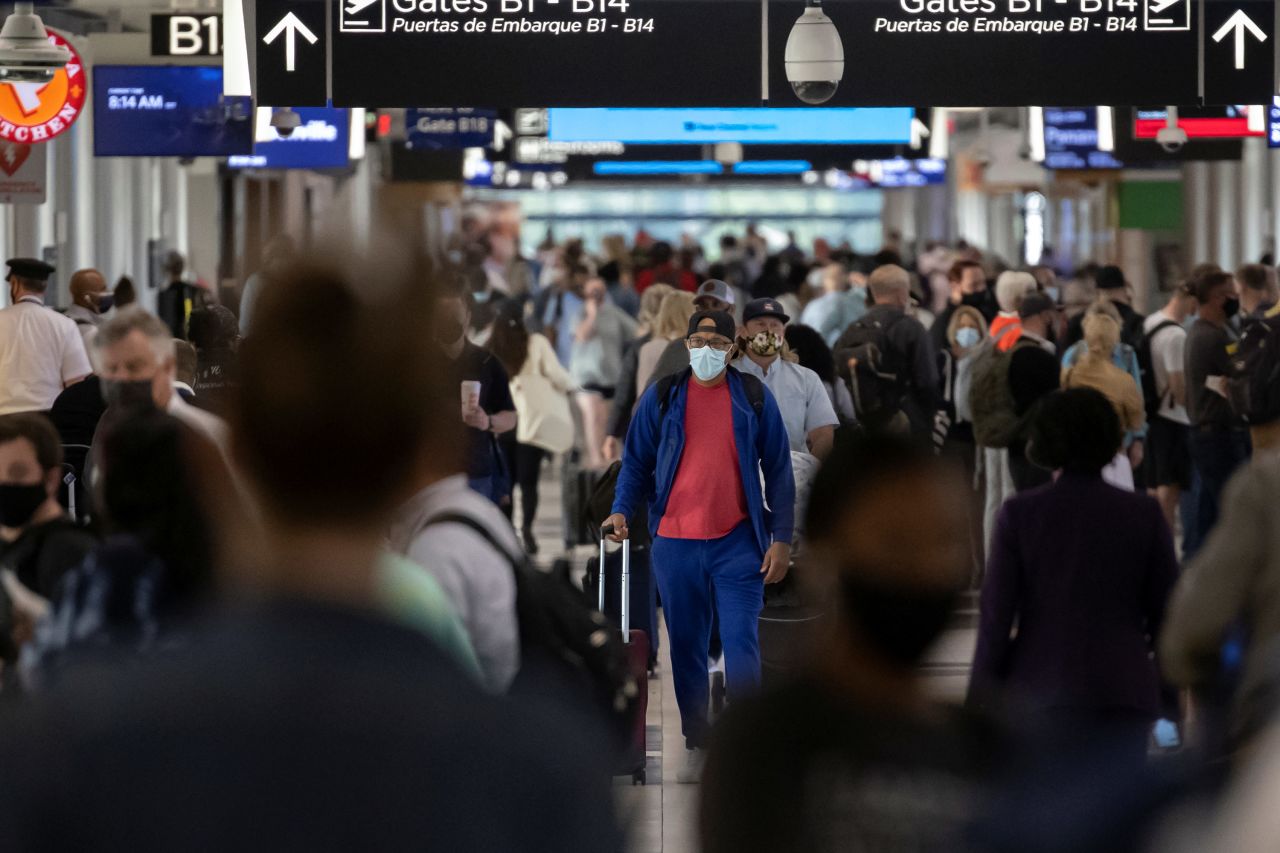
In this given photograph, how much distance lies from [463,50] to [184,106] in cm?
560

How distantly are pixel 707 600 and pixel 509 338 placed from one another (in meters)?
5.44

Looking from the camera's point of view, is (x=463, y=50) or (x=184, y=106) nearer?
(x=463, y=50)

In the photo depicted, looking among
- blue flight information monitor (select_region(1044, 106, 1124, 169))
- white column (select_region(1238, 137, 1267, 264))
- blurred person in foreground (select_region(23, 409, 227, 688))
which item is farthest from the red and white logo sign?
white column (select_region(1238, 137, 1267, 264))

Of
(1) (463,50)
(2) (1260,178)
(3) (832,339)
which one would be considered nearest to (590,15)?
(1) (463,50)

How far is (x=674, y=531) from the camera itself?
25.1 ft

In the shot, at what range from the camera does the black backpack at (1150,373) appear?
12.4m

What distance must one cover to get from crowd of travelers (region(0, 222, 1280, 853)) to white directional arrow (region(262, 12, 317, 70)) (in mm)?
1466

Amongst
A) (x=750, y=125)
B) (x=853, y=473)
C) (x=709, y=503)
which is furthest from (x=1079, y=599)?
(x=750, y=125)

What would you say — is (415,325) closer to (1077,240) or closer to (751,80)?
(751,80)

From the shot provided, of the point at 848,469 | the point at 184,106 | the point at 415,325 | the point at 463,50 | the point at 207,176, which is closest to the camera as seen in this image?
the point at 415,325

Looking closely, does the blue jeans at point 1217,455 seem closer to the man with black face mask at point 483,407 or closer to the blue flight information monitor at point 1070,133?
the man with black face mask at point 483,407

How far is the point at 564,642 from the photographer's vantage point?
326 centimetres

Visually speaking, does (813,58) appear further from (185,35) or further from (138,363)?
(185,35)

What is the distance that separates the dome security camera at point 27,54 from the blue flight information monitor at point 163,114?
3.71 m
